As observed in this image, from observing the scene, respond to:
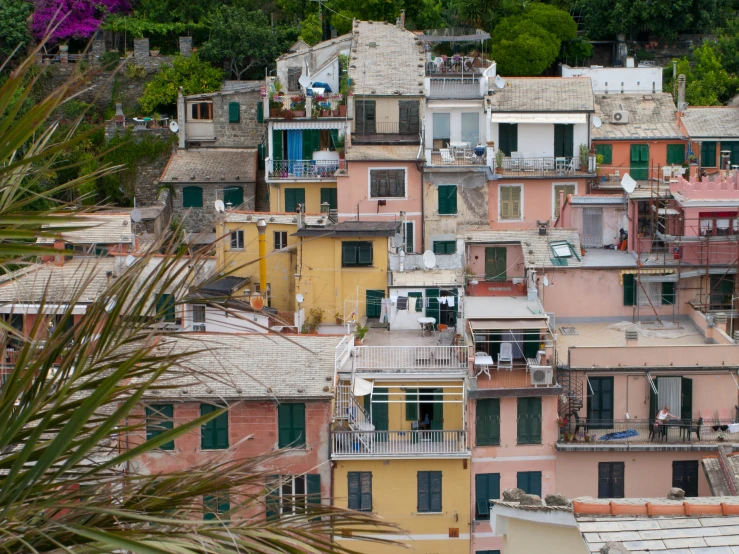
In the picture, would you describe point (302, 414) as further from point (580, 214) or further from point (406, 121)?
point (406, 121)

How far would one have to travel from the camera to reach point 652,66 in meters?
59.6

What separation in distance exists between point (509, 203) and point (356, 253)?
30.8ft

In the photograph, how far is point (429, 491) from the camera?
34.6 meters

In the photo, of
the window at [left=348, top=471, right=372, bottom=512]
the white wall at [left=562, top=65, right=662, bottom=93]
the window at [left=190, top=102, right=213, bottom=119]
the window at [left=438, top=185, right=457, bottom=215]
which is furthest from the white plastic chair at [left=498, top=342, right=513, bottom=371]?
the window at [left=190, top=102, right=213, bottom=119]

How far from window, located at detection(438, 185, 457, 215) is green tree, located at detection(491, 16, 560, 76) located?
416 inches

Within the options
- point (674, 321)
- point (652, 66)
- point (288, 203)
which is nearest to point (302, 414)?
point (674, 321)

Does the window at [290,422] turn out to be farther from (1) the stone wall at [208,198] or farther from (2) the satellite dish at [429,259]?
(1) the stone wall at [208,198]

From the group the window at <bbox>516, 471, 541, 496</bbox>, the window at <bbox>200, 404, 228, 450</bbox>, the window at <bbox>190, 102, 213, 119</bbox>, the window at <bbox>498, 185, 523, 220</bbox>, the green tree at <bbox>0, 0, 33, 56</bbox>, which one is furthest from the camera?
the green tree at <bbox>0, 0, 33, 56</bbox>

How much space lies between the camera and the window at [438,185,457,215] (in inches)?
1930

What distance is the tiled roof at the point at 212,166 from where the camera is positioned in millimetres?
53125

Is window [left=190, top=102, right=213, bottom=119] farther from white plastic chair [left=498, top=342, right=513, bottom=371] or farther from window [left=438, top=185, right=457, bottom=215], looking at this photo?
white plastic chair [left=498, top=342, right=513, bottom=371]

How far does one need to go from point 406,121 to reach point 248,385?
20471mm

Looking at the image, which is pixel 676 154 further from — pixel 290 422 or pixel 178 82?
pixel 290 422

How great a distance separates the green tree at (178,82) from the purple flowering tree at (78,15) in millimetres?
3856
